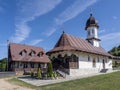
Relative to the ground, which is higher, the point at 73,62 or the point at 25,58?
the point at 25,58

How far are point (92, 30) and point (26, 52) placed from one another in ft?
47.9

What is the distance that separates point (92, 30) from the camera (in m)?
43.6

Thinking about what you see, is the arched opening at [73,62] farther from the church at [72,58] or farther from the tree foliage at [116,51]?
the tree foliage at [116,51]

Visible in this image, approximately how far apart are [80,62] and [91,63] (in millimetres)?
4080

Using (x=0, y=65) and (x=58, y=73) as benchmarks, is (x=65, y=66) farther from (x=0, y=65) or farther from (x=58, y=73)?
(x=0, y=65)

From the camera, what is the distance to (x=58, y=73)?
29.0 m

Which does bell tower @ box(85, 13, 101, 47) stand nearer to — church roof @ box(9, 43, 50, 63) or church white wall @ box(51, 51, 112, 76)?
church white wall @ box(51, 51, 112, 76)

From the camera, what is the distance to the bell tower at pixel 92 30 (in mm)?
43312

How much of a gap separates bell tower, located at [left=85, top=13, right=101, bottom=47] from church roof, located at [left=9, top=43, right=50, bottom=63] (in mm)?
10438

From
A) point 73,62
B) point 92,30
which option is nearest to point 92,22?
point 92,30

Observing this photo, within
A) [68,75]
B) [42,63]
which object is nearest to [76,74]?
[68,75]

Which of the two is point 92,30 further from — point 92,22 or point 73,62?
point 73,62

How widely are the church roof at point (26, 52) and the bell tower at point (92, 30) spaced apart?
1044 centimetres

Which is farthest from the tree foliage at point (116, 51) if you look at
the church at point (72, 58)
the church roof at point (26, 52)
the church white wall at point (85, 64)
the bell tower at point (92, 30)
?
the church roof at point (26, 52)
